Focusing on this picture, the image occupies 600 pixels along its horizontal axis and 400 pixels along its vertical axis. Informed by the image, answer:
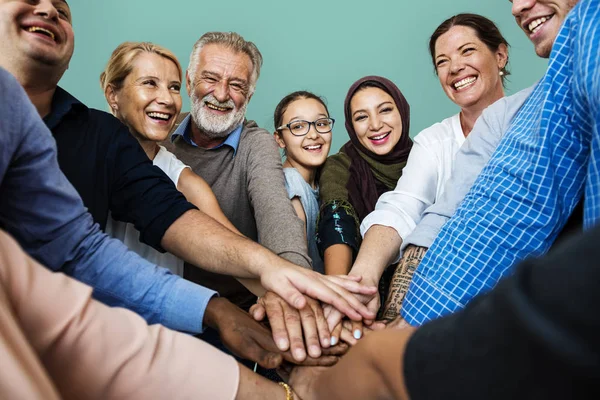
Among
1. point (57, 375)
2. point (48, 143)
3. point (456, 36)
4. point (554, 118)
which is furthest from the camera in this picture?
point (456, 36)

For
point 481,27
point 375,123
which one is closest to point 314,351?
point 375,123

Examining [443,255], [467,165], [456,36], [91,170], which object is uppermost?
[456,36]

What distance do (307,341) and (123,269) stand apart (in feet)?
1.33

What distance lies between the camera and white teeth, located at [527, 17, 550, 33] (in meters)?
1.76

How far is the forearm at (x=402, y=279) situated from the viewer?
1.21 m

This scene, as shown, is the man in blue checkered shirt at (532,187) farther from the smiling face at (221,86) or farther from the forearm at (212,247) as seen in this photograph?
the smiling face at (221,86)

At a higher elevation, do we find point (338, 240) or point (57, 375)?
point (57, 375)

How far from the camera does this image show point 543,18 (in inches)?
69.1

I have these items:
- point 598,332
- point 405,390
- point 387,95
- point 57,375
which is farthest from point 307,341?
point 387,95

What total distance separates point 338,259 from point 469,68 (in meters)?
1.17

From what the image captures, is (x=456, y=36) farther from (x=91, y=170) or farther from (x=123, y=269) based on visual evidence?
(x=123, y=269)

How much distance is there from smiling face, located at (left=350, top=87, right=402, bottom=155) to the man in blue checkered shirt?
1.44 m

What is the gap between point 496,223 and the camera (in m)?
0.91

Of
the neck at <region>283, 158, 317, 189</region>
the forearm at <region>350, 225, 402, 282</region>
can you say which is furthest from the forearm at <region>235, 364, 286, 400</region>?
the neck at <region>283, 158, 317, 189</region>
